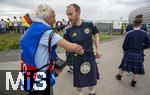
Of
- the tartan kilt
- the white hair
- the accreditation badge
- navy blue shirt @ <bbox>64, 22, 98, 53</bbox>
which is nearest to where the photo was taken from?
the white hair

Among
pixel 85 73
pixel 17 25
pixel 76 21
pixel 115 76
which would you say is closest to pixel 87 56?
pixel 85 73

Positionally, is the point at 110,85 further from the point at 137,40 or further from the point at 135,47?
the point at 137,40

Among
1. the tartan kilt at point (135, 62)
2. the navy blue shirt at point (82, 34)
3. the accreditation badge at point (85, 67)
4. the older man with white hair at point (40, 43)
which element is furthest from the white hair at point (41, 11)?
the tartan kilt at point (135, 62)

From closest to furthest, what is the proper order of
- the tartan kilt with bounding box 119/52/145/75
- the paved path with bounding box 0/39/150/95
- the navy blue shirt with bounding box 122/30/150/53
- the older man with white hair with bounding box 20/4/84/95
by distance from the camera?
1. the older man with white hair with bounding box 20/4/84/95
2. the paved path with bounding box 0/39/150/95
3. the navy blue shirt with bounding box 122/30/150/53
4. the tartan kilt with bounding box 119/52/145/75

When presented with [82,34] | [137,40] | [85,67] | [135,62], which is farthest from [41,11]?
[135,62]

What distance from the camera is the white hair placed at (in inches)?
146

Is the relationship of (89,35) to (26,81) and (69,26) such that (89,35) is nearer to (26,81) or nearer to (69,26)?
(69,26)

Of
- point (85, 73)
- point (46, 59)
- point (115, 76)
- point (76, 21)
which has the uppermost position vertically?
point (76, 21)

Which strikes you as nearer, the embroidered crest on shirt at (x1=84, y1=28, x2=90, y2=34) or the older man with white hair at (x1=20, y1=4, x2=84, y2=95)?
the older man with white hair at (x1=20, y1=4, x2=84, y2=95)

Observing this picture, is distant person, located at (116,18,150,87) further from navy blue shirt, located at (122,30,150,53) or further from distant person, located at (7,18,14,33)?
distant person, located at (7,18,14,33)

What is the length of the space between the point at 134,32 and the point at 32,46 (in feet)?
14.6

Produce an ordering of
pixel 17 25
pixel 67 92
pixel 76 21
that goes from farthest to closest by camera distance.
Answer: pixel 17 25, pixel 67 92, pixel 76 21

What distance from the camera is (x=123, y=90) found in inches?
288

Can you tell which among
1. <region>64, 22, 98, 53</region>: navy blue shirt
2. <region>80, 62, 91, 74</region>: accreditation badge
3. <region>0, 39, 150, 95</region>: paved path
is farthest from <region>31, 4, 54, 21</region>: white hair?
<region>0, 39, 150, 95</region>: paved path
